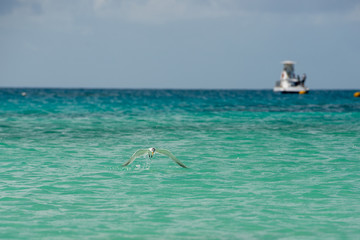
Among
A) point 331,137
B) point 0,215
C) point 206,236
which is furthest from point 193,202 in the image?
point 331,137

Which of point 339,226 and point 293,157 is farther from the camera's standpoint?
point 293,157

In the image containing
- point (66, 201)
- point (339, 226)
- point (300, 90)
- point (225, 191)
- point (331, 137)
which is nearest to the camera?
point (339, 226)

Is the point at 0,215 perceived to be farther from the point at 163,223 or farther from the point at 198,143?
the point at 198,143

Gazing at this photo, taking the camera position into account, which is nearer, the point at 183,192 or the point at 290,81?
the point at 183,192

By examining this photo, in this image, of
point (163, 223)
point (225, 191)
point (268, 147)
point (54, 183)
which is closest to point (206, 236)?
point (163, 223)

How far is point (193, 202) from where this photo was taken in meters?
12.4

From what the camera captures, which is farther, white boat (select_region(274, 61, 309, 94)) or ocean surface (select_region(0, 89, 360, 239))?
white boat (select_region(274, 61, 309, 94))

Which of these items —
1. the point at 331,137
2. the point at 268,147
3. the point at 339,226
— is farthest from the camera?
the point at 331,137

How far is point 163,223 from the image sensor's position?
10.7m

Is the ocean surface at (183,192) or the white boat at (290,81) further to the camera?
the white boat at (290,81)

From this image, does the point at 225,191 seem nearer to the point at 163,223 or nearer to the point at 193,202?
the point at 193,202

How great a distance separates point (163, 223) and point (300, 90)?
128175 millimetres

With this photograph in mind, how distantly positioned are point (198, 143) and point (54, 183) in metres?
11.1

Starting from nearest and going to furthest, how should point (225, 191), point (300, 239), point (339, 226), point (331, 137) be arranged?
point (300, 239) → point (339, 226) → point (225, 191) → point (331, 137)
